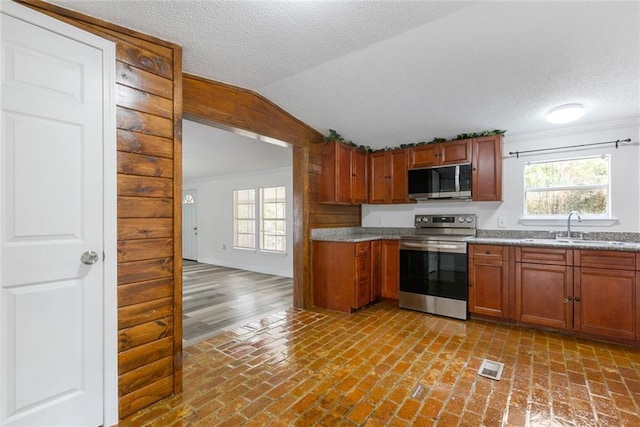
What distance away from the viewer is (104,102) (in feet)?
5.60

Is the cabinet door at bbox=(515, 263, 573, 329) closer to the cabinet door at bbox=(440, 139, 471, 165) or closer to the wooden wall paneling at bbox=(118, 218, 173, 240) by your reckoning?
the cabinet door at bbox=(440, 139, 471, 165)

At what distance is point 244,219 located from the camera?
6.81 metres

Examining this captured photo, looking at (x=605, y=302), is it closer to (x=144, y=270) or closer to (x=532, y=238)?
(x=532, y=238)

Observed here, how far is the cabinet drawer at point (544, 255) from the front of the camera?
2.90 meters

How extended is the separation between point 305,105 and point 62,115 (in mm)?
2263

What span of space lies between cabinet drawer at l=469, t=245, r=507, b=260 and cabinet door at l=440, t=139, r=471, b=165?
108 centimetres

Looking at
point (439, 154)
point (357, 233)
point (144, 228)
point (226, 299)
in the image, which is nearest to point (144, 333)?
point (144, 228)

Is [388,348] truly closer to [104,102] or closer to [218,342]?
[218,342]

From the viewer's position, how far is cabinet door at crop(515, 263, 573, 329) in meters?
2.91

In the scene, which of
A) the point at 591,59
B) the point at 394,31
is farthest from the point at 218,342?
the point at 591,59

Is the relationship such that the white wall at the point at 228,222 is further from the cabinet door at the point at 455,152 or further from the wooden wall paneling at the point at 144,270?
the wooden wall paneling at the point at 144,270

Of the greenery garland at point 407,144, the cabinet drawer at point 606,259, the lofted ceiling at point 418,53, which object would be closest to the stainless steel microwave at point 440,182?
the greenery garland at point 407,144

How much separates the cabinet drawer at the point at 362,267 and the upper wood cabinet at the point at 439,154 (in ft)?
4.71

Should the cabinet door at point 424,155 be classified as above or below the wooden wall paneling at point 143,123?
above
